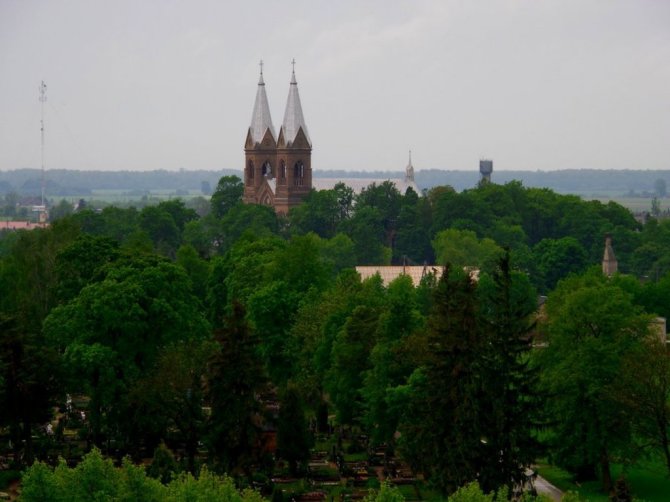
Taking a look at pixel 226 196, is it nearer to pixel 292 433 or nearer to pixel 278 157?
pixel 278 157

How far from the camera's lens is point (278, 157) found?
185m

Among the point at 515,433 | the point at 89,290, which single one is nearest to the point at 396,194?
the point at 89,290

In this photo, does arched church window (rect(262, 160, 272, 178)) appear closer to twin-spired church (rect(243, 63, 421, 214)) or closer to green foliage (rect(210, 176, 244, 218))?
twin-spired church (rect(243, 63, 421, 214))

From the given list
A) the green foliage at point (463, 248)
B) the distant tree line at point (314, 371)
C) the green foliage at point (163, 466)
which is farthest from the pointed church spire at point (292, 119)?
the green foliage at point (163, 466)

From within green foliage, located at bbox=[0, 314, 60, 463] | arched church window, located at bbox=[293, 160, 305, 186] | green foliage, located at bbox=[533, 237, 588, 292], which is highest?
arched church window, located at bbox=[293, 160, 305, 186]

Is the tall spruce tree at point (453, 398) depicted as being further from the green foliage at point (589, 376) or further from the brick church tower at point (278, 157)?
the brick church tower at point (278, 157)

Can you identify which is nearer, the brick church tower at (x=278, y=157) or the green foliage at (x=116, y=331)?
the green foliage at (x=116, y=331)

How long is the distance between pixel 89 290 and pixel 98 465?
23850 mm

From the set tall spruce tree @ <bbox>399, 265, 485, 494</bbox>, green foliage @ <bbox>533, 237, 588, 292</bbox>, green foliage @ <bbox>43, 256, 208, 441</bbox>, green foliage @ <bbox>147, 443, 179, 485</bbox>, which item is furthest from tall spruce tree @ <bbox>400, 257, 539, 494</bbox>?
green foliage @ <bbox>533, 237, 588, 292</bbox>

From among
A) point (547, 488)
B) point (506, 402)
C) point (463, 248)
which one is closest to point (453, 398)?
point (506, 402)

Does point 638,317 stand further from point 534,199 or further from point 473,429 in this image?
point 534,199

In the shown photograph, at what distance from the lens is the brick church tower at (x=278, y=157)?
183462mm

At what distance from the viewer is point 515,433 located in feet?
196

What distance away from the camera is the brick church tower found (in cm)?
18346
